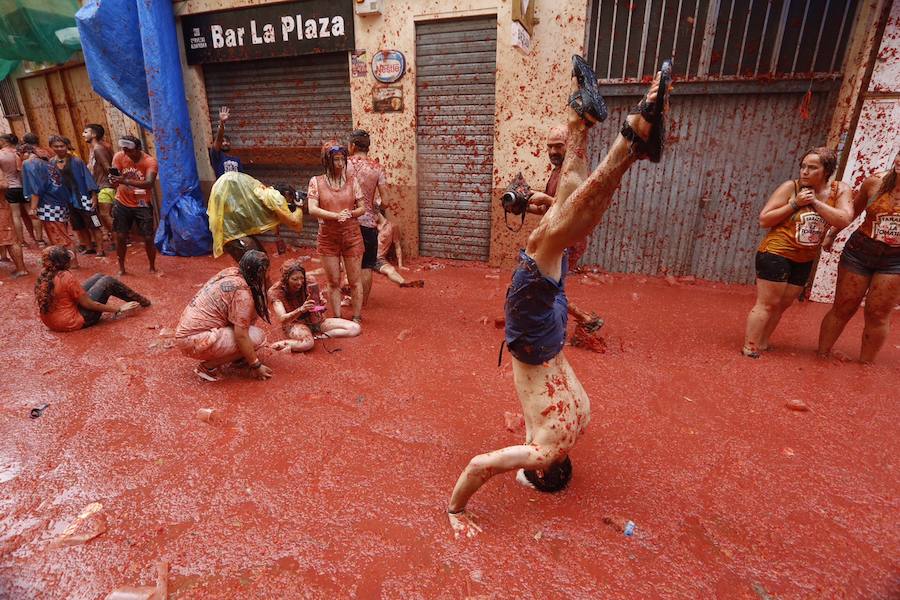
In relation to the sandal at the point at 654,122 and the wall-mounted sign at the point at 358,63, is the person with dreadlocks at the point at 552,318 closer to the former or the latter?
the sandal at the point at 654,122

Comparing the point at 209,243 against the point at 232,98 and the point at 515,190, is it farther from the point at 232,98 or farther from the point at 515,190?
the point at 515,190

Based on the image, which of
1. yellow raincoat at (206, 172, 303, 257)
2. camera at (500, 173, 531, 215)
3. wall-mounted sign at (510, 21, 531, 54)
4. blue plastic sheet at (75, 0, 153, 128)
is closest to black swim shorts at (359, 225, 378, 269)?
yellow raincoat at (206, 172, 303, 257)

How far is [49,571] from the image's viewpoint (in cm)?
215

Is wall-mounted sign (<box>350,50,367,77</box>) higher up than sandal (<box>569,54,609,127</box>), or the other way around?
wall-mounted sign (<box>350,50,367,77</box>)

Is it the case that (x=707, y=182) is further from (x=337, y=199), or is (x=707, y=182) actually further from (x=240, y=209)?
(x=240, y=209)

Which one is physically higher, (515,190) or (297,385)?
(515,190)

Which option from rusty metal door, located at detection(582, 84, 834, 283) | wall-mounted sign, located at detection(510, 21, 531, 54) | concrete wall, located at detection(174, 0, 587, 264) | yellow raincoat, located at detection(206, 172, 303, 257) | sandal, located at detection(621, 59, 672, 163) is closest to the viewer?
sandal, located at detection(621, 59, 672, 163)

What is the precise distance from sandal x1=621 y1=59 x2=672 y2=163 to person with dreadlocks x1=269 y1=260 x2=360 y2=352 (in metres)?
3.32

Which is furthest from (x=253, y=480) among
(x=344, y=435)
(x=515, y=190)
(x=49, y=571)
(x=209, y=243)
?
(x=209, y=243)

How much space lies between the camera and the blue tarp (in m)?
7.29

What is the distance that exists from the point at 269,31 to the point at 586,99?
764cm

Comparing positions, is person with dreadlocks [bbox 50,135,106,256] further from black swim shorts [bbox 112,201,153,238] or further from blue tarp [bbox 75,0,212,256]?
black swim shorts [bbox 112,201,153,238]

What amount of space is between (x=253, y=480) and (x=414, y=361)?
1.82 meters

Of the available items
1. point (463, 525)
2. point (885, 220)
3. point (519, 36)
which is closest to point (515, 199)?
point (463, 525)
